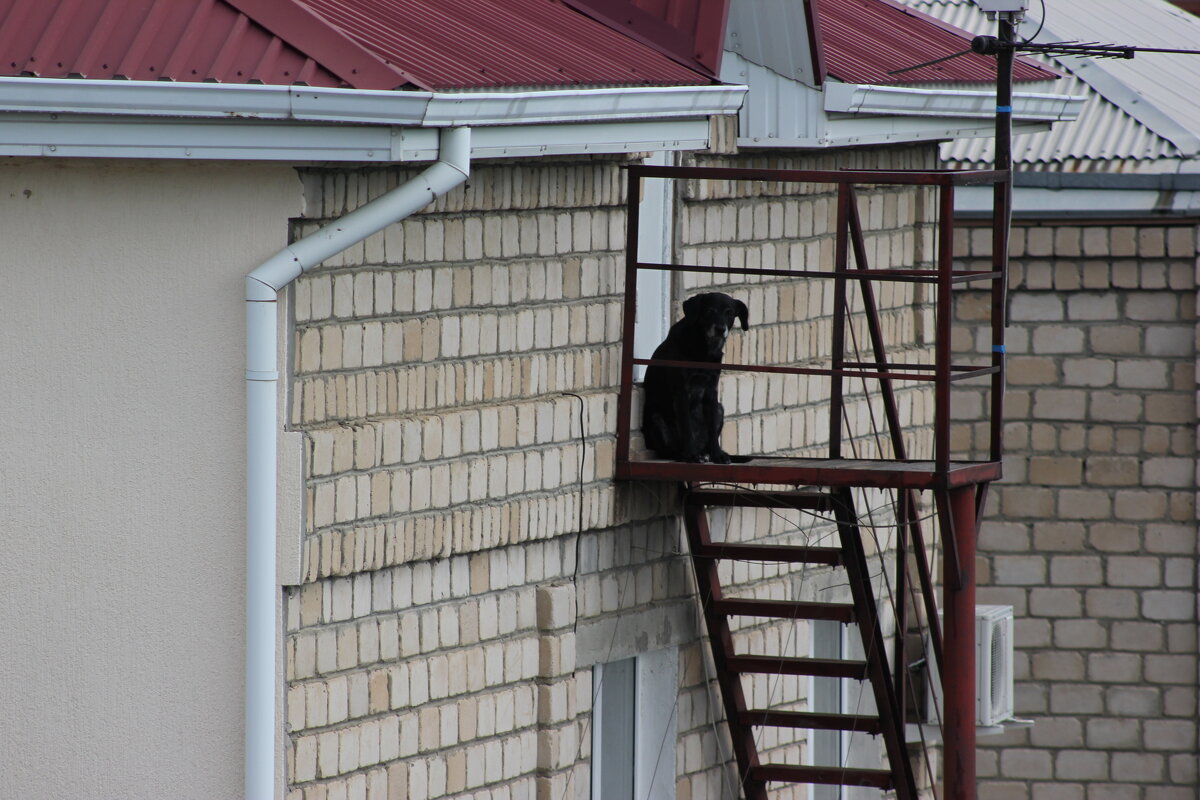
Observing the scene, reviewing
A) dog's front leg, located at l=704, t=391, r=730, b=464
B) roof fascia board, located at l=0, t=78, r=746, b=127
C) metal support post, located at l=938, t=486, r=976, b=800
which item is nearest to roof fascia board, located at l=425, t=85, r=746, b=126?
roof fascia board, located at l=0, t=78, r=746, b=127

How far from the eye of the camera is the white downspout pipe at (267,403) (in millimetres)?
6770

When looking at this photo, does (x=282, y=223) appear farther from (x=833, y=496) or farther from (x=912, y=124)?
(x=912, y=124)

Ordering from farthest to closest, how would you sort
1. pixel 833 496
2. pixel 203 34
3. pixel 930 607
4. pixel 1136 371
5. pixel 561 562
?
pixel 1136 371, pixel 930 607, pixel 833 496, pixel 561 562, pixel 203 34

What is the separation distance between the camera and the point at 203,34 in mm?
6562

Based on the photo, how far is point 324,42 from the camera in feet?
21.6

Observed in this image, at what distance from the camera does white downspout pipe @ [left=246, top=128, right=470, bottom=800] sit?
22.2 ft

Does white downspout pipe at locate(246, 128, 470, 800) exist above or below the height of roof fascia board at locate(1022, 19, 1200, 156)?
below

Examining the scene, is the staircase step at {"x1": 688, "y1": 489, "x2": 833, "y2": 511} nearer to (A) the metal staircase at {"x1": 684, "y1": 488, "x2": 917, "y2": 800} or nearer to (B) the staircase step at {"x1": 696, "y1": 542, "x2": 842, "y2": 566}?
(A) the metal staircase at {"x1": 684, "y1": 488, "x2": 917, "y2": 800}

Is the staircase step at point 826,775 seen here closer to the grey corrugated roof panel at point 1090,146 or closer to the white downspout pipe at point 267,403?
the white downspout pipe at point 267,403

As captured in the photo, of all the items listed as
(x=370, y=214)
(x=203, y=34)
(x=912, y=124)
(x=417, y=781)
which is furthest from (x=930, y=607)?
(x=203, y=34)

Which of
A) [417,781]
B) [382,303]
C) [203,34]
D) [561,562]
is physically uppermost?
[203,34]

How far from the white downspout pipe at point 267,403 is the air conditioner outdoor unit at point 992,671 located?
5.98 metres

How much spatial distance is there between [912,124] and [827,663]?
2544 millimetres

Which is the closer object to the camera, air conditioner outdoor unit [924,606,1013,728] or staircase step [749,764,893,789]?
staircase step [749,764,893,789]
